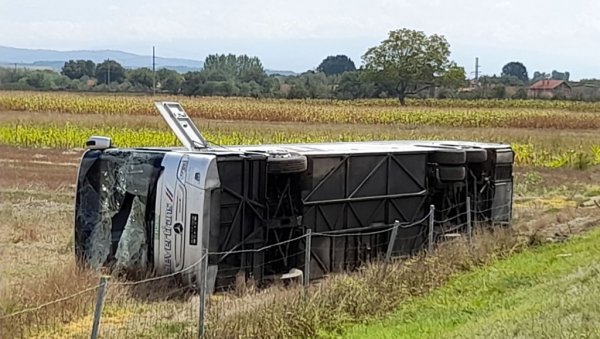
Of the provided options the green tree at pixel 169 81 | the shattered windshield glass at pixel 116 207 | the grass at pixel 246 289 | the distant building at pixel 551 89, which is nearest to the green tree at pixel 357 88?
the green tree at pixel 169 81

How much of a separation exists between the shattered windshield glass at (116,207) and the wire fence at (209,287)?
0.64m

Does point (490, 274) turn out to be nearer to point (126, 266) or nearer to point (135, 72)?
point (126, 266)

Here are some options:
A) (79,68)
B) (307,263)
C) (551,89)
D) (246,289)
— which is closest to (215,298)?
(246,289)

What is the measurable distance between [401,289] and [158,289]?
306 cm

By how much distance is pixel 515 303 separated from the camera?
1026 centimetres

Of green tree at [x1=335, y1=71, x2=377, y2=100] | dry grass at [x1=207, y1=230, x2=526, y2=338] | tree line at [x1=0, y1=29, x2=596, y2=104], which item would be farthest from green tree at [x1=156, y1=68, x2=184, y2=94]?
dry grass at [x1=207, y1=230, x2=526, y2=338]

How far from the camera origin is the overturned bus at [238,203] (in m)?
11.8

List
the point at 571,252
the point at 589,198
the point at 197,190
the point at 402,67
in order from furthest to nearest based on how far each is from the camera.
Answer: the point at 402,67 → the point at 589,198 → the point at 571,252 → the point at 197,190

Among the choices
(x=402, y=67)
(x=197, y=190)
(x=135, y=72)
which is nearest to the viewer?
(x=197, y=190)

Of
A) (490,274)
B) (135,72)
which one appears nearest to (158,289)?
(490,274)

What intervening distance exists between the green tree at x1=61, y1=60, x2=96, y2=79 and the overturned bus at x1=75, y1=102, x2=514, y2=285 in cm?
10025

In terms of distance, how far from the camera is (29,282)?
35.4 ft

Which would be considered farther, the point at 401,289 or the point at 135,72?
the point at 135,72

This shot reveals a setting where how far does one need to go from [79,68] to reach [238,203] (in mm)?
104090
